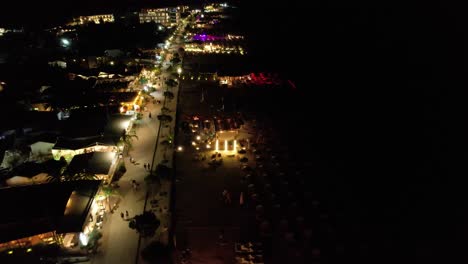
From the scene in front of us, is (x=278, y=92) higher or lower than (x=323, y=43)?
lower

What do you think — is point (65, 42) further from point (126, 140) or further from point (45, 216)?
point (45, 216)

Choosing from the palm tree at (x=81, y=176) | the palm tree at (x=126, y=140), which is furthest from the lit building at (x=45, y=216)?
the palm tree at (x=126, y=140)

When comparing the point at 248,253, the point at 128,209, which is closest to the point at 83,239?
the point at 128,209

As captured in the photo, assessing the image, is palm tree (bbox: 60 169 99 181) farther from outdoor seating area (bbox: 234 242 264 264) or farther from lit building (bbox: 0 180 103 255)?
outdoor seating area (bbox: 234 242 264 264)

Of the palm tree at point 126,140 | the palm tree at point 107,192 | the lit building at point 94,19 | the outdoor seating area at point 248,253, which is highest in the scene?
the lit building at point 94,19

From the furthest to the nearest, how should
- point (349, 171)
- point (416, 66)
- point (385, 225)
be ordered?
point (416, 66) → point (349, 171) → point (385, 225)

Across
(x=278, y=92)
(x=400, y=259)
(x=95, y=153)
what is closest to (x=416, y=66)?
(x=278, y=92)

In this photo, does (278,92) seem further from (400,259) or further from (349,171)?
(400,259)

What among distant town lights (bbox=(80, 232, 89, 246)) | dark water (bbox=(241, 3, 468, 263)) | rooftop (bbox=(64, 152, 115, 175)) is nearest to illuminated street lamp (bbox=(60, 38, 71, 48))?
dark water (bbox=(241, 3, 468, 263))

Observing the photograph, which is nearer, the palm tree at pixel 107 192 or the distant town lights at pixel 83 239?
the distant town lights at pixel 83 239

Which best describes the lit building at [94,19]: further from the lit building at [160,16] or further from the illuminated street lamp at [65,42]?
the illuminated street lamp at [65,42]

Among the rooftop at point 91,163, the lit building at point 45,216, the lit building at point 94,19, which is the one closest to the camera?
the lit building at point 45,216
